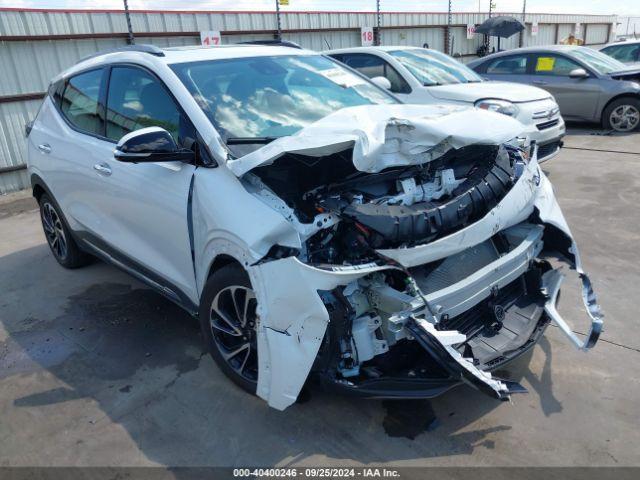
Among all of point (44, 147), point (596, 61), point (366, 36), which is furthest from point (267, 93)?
point (366, 36)

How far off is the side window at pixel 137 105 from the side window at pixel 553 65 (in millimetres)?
9037

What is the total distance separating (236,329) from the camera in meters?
2.96

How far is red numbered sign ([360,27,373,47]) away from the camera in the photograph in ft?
44.3

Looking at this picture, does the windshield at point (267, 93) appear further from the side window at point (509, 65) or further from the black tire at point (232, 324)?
the side window at point (509, 65)

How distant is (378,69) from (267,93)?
4830mm

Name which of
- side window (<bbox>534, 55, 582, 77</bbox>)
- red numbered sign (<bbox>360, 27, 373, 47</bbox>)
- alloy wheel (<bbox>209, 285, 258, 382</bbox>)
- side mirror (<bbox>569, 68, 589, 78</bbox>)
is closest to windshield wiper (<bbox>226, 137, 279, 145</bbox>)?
alloy wheel (<bbox>209, 285, 258, 382</bbox>)

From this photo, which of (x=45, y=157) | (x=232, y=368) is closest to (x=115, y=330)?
(x=232, y=368)

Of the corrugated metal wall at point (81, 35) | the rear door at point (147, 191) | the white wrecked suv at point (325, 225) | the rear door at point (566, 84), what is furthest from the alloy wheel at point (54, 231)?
the rear door at point (566, 84)

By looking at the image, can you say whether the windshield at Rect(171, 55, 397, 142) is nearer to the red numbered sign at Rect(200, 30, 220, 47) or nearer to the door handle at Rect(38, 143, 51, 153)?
the door handle at Rect(38, 143, 51, 153)

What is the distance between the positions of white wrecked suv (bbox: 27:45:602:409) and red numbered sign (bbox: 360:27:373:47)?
414 inches

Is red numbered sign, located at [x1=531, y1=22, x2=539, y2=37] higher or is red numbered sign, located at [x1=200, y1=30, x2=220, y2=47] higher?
red numbered sign, located at [x1=200, y1=30, x2=220, y2=47]

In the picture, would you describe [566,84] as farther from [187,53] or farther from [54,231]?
[54,231]

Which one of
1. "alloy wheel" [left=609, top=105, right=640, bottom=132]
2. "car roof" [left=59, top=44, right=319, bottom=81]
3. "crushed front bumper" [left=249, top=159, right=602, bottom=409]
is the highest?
"car roof" [left=59, top=44, right=319, bottom=81]

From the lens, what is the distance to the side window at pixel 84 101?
400 cm
